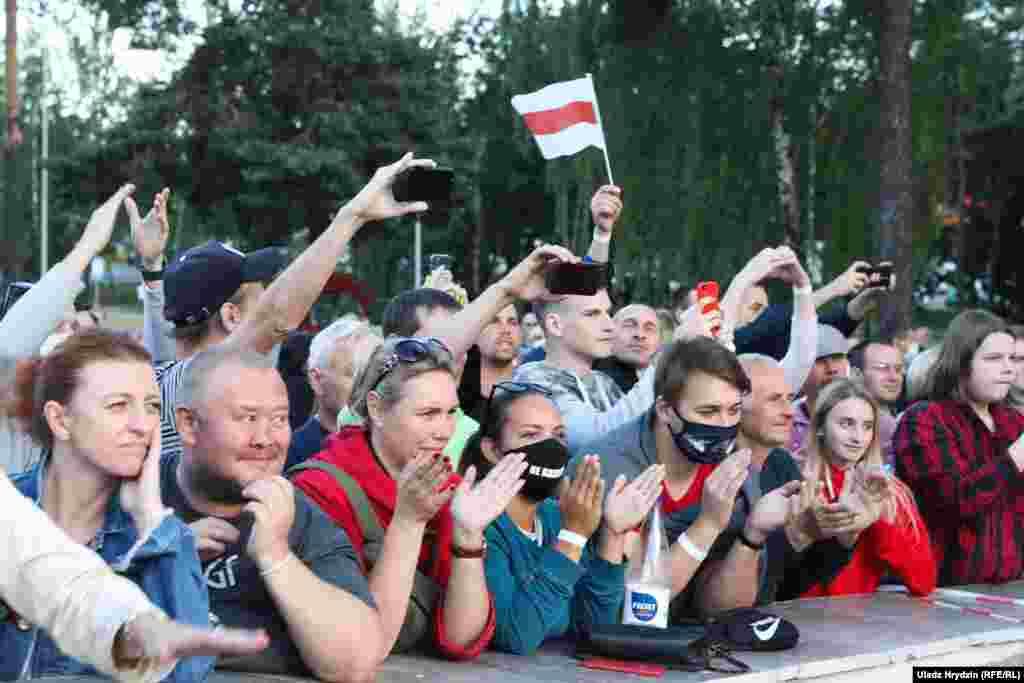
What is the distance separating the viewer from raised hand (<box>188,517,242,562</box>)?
3626 mm

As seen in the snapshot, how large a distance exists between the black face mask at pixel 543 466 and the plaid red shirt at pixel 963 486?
222 cm

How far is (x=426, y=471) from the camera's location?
3.68 metres

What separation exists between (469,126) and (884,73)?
1792 cm

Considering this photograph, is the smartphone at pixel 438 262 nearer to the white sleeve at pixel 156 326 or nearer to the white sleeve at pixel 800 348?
the white sleeve at pixel 156 326

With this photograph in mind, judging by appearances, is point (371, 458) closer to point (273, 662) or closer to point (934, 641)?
point (273, 662)

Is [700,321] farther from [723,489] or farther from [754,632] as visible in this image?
[754,632]

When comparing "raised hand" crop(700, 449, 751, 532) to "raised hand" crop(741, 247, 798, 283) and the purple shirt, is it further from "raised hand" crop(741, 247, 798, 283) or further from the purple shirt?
the purple shirt

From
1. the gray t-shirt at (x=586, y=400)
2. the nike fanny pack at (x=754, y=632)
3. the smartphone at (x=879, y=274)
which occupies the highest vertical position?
the smartphone at (x=879, y=274)

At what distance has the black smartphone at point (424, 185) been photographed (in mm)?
4680

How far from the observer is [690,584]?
4.96 m

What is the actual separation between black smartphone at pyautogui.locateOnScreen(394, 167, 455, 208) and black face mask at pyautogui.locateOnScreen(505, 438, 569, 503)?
0.90 m

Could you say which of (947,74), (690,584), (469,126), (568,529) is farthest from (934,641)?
(469,126)

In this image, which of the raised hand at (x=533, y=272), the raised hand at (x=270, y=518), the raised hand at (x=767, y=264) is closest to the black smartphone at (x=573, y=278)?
the raised hand at (x=533, y=272)

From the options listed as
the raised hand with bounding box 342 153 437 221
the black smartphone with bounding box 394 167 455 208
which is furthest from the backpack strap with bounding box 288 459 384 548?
Result: the black smartphone with bounding box 394 167 455 208
